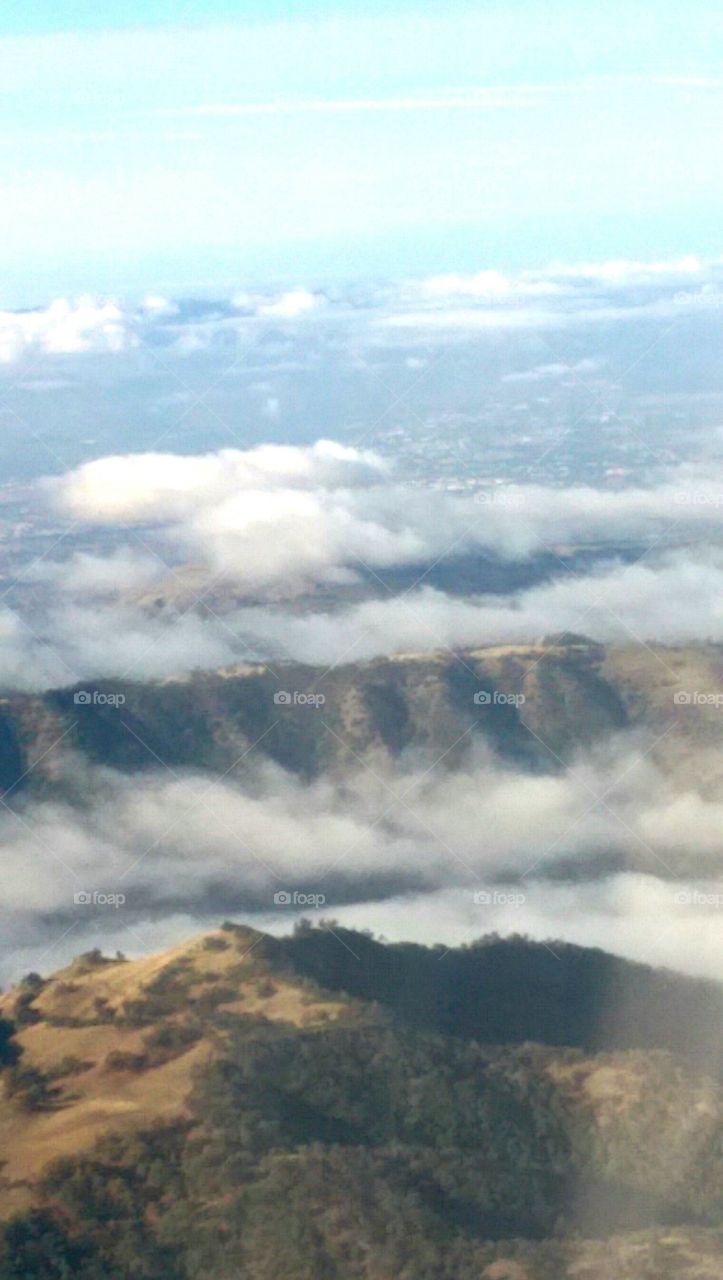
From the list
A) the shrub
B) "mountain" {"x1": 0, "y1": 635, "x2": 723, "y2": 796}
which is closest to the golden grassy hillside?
the shrub

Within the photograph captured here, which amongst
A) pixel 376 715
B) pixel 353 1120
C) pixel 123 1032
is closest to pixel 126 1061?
pixel 123 1032

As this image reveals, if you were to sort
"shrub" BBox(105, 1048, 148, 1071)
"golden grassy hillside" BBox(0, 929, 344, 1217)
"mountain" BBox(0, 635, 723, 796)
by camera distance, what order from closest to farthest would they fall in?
"golden grassy hillside" BBox(0, 929, 344, 1217) < "shrub" BBox(105, 1048, 148, 1071) < "mountain" BBox(0, 635, 723, 796)

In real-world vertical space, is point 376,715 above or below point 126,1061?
above

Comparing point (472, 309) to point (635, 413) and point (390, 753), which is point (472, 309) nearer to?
point (635, 413)

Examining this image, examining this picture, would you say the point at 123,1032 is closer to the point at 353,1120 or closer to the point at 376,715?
the point at 353,1120

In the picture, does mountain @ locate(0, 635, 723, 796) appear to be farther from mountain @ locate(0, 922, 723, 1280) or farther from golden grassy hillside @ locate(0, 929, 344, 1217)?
mountain @ locate(0, 922, 723, 1280)

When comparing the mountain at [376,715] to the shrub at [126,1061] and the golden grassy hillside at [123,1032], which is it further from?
the shrub at [126,1061]
